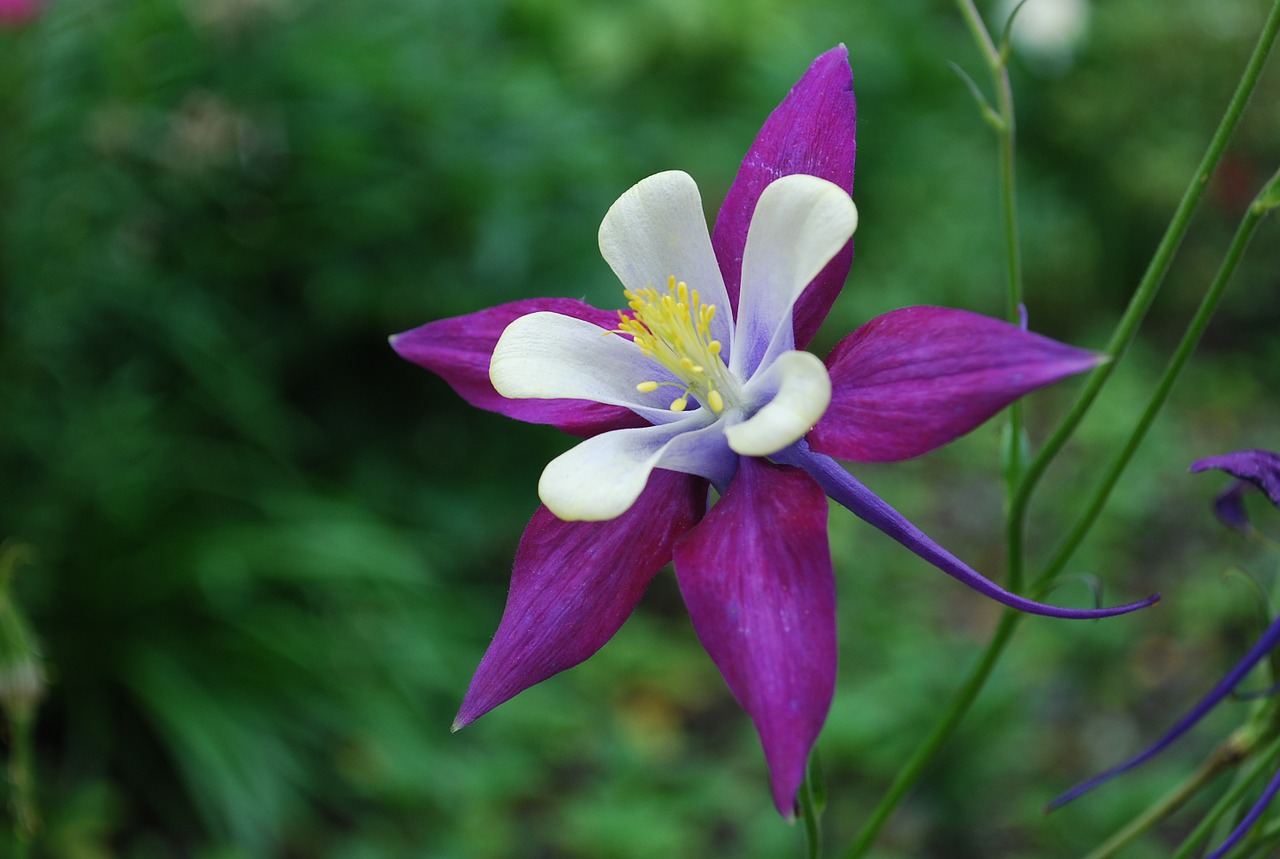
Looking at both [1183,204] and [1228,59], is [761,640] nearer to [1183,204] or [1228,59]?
[1183,204]

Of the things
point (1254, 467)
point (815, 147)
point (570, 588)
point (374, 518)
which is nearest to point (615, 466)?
point (570, 588)

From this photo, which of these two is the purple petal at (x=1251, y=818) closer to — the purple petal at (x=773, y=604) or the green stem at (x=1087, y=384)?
the green stem at (x=1087, y=384)

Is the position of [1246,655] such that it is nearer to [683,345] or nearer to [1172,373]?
[1172,373]

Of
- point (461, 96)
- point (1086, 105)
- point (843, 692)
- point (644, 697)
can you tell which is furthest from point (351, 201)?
point (1086, 105)

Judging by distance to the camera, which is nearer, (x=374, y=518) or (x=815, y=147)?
(x=815, y=147)

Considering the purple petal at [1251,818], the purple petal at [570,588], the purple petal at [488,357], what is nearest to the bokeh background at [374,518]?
the purple petal at [488,357]

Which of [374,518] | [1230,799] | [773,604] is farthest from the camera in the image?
[374,518]
